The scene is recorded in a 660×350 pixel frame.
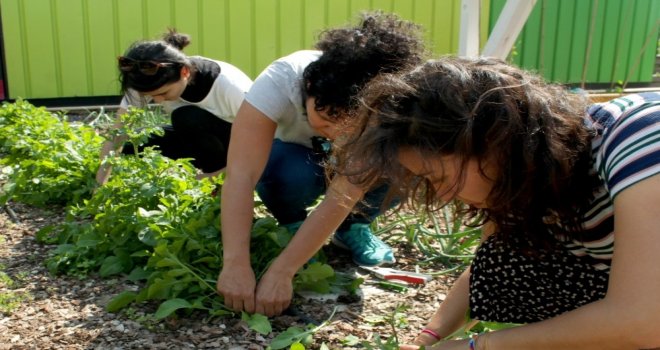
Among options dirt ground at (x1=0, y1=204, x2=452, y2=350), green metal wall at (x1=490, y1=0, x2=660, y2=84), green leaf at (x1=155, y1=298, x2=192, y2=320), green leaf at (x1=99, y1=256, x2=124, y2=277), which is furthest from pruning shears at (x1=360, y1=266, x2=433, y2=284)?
green metal wall at (x1=490, y1=0, x2=660, y2=84)

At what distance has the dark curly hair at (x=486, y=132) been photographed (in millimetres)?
1143

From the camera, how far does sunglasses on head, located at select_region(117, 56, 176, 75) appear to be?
119 inches

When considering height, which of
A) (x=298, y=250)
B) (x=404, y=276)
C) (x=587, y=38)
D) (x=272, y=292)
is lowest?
Result: (x=404, y=276)

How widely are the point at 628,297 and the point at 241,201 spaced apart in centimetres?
113

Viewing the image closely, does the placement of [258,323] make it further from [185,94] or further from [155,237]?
[185,94]

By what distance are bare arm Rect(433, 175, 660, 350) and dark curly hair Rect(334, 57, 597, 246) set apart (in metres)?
0.13

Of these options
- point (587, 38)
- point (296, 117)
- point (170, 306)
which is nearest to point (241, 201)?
point (170, 306)

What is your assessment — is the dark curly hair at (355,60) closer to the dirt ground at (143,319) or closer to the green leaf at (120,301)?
the dirt ground at (143,319)

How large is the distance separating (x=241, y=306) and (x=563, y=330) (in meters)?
0.98

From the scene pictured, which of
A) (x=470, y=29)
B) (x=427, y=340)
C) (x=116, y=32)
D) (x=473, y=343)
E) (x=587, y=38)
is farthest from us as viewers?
(x=587, y=38)

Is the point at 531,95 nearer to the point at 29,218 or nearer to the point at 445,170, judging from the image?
the point at 445,170

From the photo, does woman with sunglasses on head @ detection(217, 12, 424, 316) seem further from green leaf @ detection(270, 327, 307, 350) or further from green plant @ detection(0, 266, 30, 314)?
green plant @ detection(0, 266, 30, 314)

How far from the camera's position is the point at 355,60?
1867 mm

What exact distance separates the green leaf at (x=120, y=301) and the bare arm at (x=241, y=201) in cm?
26
